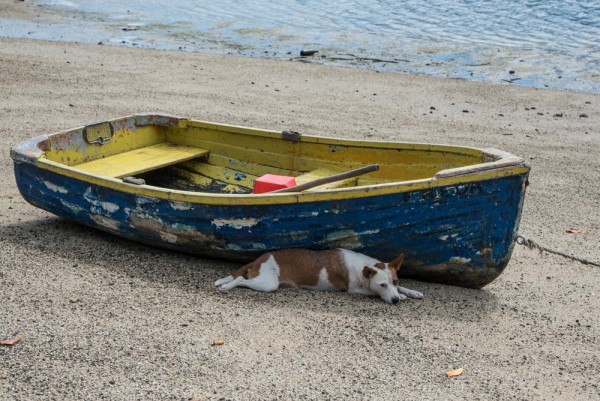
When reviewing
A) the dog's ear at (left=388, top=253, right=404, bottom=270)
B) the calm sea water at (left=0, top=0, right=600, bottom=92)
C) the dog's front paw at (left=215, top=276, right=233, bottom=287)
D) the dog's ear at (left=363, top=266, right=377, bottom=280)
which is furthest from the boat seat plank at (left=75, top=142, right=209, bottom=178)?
the calm sea water at (left=0, top=0, right=600, bottom=92)

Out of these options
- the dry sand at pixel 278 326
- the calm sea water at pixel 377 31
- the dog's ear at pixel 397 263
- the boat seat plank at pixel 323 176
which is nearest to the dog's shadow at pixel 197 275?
the dry sand at pixel 278 326

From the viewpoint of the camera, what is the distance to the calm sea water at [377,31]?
Answer: 16500 millimetres

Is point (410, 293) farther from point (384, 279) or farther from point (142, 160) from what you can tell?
point (142, 160)

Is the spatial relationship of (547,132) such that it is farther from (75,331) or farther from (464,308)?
(75,331)

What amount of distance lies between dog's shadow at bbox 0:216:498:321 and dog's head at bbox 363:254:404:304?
8 cm

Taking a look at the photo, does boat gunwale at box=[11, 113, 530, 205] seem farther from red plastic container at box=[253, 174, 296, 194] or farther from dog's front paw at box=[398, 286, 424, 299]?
dog's front paw at box=[398, 286, 424, 299]

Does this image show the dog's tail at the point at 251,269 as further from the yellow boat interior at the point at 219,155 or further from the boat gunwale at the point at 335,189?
the yellow boat interior at the point at 219,155

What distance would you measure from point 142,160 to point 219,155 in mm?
801

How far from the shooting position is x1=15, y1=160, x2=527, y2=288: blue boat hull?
6.07 metres

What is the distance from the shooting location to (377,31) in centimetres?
2033

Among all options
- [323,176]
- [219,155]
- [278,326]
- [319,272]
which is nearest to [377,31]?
[219,155]

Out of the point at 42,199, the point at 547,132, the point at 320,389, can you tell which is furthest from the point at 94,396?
the point at 547,132

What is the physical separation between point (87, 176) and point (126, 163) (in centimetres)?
114

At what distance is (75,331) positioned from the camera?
5.52 metres
